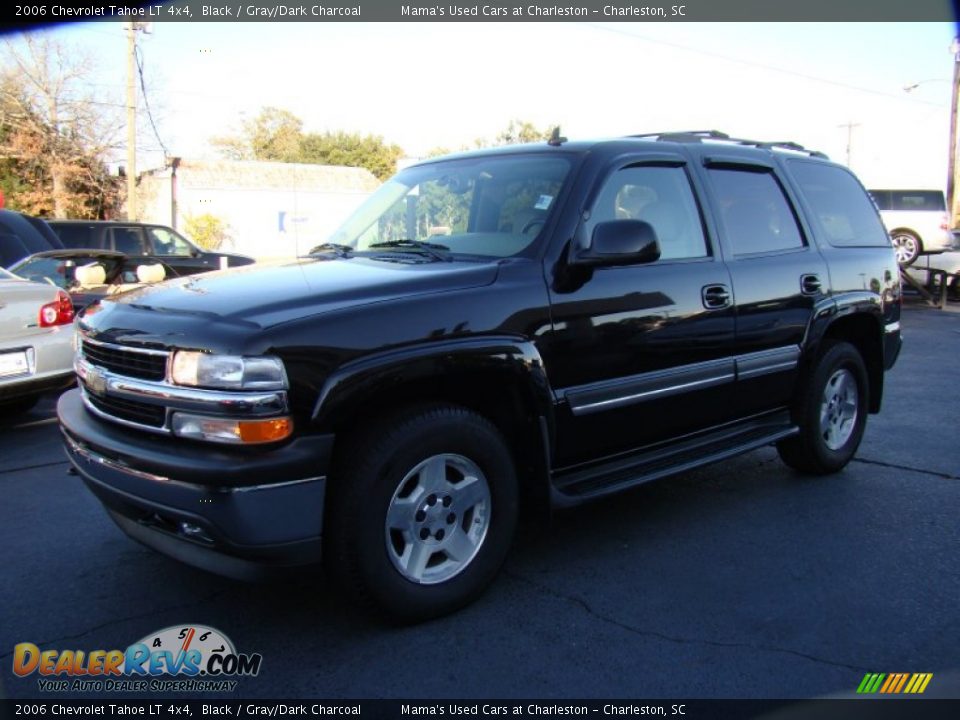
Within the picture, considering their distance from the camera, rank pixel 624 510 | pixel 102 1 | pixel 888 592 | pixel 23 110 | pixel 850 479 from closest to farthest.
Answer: pixel 888 592
pixel 624 510
pixel 850 479
pixel 102 1
pixel 23 110

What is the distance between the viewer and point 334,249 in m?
4.35

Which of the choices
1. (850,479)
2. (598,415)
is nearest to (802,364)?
(850,479)

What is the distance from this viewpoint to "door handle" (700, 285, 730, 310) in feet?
13.6

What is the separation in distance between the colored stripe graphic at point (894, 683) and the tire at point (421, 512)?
1.41 metres

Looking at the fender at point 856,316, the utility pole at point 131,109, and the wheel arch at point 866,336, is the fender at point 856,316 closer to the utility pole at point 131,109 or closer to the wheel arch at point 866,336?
the wheel arch at point 866,336

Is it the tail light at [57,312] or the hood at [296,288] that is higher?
the hood at [296,288]

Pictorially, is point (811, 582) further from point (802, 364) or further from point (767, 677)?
point (802, 364)

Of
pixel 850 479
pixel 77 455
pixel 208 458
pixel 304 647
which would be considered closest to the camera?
pixel 208 458

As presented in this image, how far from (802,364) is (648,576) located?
1.86 meters

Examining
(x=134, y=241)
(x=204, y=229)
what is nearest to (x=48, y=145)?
(x=204, y=229)

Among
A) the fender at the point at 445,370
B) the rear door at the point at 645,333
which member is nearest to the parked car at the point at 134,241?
the rear door at the point at 645,333

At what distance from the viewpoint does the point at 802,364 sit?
15.8 feet

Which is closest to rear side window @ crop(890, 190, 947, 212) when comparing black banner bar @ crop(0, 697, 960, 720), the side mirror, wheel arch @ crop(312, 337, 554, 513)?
the side mirror

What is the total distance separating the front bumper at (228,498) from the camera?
2.71 metres
